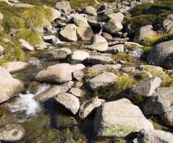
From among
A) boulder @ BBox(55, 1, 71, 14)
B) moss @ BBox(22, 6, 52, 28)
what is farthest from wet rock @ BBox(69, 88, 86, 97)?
boulder @ BBox(55, 1, 71, 14)

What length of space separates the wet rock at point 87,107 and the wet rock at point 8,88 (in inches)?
138

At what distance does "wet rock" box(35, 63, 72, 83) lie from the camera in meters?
11.9

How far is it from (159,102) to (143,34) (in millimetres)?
11624

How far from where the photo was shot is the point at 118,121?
318 inches

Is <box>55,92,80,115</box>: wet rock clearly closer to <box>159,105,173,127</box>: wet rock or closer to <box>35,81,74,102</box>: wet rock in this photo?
<box>35,81,74,102</box>: wet rock

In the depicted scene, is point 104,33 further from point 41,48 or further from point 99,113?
point 99,113

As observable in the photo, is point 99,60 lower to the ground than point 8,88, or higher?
lower

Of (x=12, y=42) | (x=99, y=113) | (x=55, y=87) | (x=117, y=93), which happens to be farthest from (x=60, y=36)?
(x=99, y=113)

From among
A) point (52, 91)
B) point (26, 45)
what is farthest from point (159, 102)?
point (26, 45)

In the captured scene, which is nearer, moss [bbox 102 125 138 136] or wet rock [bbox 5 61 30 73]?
moss [bbox 102 125 138 136]

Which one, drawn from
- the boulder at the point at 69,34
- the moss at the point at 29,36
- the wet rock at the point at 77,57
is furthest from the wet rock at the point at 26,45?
the boulder at the point at 69,34

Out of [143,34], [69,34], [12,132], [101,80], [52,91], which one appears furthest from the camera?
[69,34]

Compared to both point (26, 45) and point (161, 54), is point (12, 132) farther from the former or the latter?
point (161, 54)

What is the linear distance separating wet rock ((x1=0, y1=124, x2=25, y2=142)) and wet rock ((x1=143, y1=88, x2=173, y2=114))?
491 centimetres
